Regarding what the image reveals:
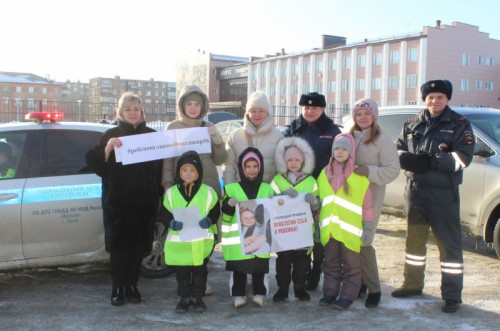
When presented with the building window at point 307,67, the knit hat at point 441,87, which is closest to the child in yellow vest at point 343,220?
the knit hat at point 441,87

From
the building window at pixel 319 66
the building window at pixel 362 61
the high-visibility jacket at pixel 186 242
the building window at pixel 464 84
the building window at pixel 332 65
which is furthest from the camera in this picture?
the building window at pixel 319 66

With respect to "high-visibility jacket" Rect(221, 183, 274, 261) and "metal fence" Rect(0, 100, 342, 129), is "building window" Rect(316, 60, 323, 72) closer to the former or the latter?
"metal fence" Rect(0, 100, 342, 129)

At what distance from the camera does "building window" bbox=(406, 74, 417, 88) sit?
215ft

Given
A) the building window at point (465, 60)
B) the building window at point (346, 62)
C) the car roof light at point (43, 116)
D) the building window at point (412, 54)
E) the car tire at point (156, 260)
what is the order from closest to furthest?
1. the car roof light at point (43, 116)
2. the car tire at point (156, 260)
3. the building window at point (412, 54)
4. the building window at point (465, 60)
5. the building window at point (346, 62)

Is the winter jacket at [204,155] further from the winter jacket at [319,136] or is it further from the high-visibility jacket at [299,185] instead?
the winter jacket at [319,136]

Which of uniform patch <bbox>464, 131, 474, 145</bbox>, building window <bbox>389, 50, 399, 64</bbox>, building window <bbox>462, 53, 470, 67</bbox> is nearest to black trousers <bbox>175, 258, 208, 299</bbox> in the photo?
uniform patch <bbox>464, 131, 474, 145</bbox>

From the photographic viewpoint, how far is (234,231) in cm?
482

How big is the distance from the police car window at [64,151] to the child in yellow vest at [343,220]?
232cm

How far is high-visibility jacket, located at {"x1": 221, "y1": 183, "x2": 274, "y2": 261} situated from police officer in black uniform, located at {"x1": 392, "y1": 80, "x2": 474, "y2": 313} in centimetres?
134

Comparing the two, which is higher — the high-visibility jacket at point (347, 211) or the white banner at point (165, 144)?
the white banner at point (165, 144)

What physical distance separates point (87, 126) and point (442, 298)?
12.5ft

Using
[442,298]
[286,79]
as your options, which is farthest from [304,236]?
[286,79]

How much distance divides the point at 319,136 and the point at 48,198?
2619 millimetres

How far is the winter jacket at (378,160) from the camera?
187 inches
